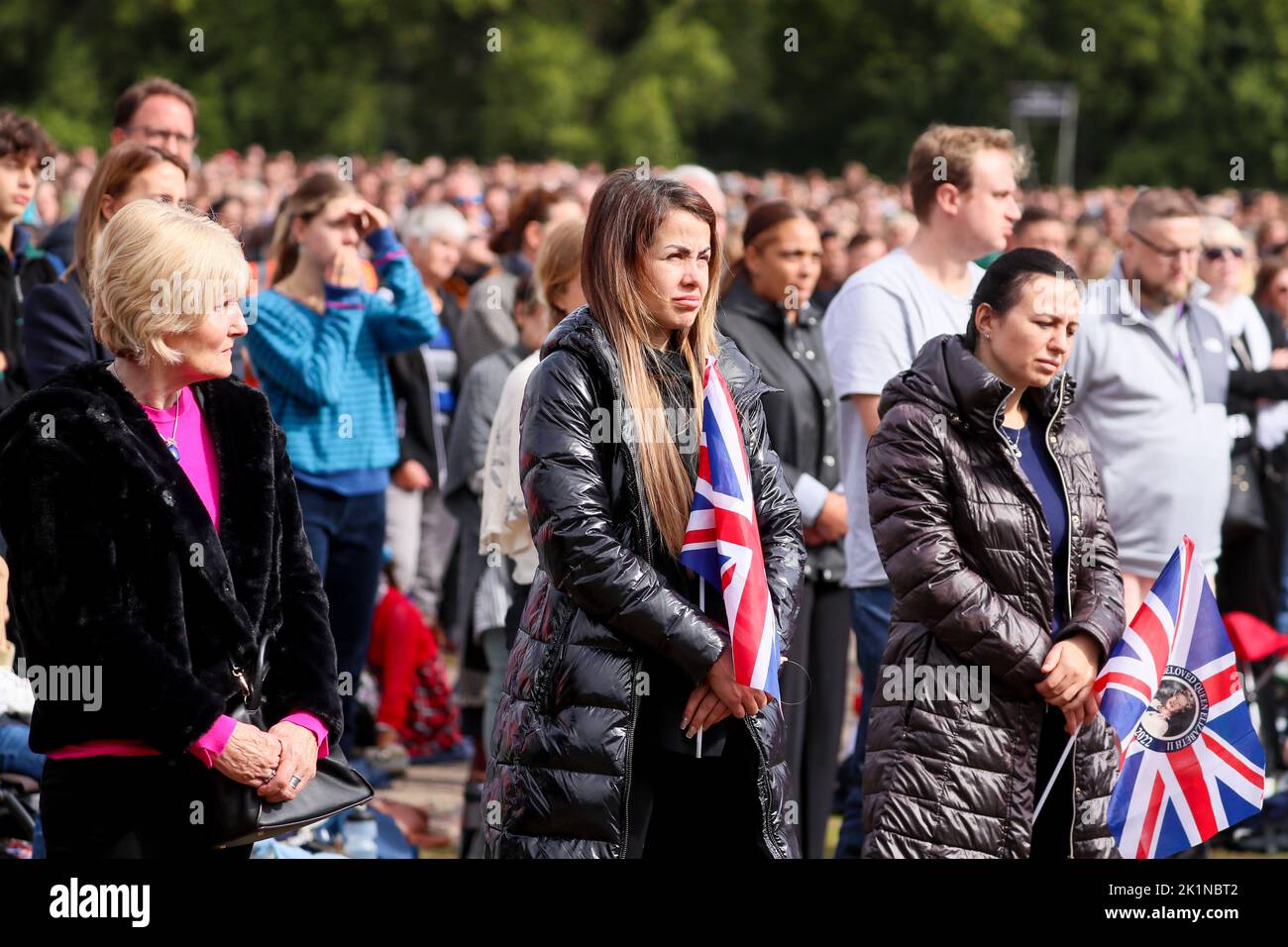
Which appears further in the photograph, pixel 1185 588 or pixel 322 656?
pixel 1185 588

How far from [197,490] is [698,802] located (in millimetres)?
1178

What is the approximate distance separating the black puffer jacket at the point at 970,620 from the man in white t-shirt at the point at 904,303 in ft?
2.86

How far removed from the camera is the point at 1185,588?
4.31 metres

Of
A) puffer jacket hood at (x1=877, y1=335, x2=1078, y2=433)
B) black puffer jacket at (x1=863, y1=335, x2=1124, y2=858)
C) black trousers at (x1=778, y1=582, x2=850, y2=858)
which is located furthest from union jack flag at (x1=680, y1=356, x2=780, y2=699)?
black trousers at (x1=778, y1=582, x2=850, y2=858)

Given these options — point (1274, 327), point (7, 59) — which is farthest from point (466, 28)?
point (1274, 327)

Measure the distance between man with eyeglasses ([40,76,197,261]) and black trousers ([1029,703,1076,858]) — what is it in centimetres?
326

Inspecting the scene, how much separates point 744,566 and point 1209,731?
135cm

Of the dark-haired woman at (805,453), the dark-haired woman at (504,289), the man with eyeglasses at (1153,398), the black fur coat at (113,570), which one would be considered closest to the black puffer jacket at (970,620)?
the dark-haired woman at (805,453)

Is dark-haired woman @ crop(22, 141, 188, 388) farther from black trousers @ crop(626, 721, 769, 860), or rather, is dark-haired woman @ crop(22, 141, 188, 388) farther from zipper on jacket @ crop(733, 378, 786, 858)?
zipper on jacket @ crop(733, 378, 786, 858)

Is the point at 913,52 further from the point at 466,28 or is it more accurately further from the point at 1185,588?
the point at 1185,588

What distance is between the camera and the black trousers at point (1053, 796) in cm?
421

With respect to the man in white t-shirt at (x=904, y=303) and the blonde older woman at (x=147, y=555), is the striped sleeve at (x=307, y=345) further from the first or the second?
the blonde older woman at (x=147, y=555)

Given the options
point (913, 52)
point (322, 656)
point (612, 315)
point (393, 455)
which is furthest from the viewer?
point (913, 52)

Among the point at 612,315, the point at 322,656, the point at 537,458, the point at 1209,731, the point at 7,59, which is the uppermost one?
the point at 7,59
